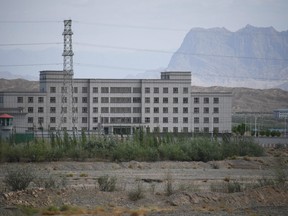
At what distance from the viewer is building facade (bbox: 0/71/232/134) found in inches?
4397

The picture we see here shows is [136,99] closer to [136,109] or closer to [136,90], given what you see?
[136,90]

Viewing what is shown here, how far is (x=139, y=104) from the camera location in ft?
379

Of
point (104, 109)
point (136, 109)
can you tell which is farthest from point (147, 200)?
point (136, 109)

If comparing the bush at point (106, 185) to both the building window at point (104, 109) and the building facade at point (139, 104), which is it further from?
the building window at point (104, 109)

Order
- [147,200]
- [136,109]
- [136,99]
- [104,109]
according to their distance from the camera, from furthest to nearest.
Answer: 1. [136,109]
2. [136,99]
3. [104,109]
4. [147,200]

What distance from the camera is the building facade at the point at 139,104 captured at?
4397 inches

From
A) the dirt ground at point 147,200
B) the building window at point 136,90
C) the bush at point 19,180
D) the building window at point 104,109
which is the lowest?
the dirt ground at point 147,200

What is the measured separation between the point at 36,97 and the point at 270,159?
66.4 metres

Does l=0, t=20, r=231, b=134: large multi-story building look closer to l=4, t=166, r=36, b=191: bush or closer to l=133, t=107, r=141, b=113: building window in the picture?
l=133, t=107, r=141, b=113: building window

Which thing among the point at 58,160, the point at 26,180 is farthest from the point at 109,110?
the point at 26,180

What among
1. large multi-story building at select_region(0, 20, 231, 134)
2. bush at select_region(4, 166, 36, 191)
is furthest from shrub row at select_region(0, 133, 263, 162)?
large multi-story building at select_region(0, 20, 231, 134)

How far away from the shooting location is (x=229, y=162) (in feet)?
161

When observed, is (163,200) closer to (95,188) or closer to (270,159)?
(95,188)

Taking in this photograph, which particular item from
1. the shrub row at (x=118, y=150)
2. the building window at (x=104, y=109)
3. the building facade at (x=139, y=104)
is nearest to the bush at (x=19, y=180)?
the shrub row at (x=118, y=150)
